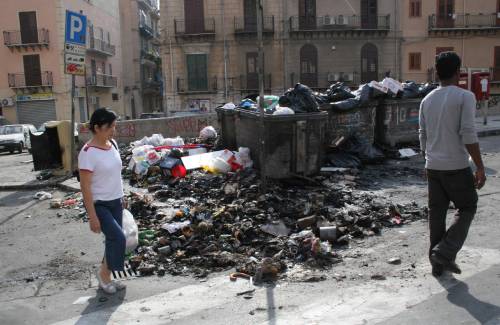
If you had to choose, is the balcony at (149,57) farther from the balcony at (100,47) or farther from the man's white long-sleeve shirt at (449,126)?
the man's white long-sleeve shirt at (449,126)

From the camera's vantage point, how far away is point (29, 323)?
3816mm

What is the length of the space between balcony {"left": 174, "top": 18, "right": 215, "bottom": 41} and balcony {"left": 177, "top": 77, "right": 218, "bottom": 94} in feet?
9.62

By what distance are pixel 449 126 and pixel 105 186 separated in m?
2.97

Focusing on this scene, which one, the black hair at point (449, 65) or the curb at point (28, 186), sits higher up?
the black hair at point (449, 65)

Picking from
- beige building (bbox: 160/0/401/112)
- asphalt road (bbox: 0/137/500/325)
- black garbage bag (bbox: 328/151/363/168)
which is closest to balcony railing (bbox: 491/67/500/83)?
beige building (bbox: 160/0/401/112)

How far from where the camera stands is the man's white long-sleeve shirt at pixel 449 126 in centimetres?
402

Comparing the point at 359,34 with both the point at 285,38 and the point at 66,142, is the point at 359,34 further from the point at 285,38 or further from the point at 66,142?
the point at 66,142

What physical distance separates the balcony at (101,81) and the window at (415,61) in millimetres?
25054

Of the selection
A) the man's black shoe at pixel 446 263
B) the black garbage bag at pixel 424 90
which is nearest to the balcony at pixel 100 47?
the black garbage bag at pixel 424 90

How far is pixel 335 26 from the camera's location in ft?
115

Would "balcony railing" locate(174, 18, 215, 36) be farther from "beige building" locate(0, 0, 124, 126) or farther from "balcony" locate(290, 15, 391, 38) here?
"beige building" locate(0, 0, 124, 126)

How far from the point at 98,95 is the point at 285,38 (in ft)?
59.4

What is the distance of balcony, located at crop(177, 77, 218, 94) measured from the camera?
35.1 metres

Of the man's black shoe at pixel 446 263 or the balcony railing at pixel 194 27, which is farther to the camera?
the balcony railing at pixel 194 27
